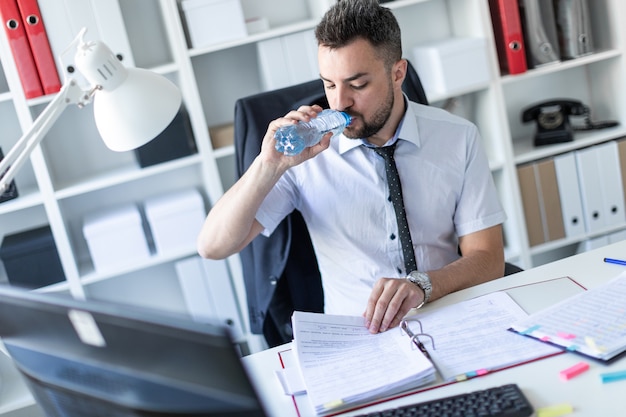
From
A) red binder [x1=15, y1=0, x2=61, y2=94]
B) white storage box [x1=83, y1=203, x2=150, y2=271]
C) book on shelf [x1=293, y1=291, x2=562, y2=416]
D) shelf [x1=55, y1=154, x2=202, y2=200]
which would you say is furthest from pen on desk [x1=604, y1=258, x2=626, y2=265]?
red binder [x1=15, y1=0, x2=61, y2=94]

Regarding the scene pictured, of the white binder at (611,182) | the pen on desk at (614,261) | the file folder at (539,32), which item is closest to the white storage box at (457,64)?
the file folder at (539,32)

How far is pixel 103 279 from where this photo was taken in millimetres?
2938

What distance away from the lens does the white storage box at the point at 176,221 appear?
274cm

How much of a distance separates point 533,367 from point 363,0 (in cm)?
100

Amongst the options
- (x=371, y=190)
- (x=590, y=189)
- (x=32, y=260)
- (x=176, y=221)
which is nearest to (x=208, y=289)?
(x=176, y=221)

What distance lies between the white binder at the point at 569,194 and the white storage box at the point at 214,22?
1387 mm

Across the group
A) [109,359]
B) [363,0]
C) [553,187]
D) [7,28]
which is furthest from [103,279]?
[109,359]

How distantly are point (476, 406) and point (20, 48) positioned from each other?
6.64 ft

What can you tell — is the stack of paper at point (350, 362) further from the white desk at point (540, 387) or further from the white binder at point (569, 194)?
the white binder at point (569, 194)

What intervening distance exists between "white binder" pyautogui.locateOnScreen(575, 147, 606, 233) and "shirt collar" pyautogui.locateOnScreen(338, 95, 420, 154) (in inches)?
54.0

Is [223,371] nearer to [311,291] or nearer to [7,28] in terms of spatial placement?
[311,291]

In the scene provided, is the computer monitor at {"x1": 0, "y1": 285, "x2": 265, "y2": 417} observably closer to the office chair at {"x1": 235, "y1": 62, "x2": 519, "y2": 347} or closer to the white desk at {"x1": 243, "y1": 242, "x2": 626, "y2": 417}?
the white desk at {"x1": 243, "y1": 242, "x2": 626, "y2": 417}

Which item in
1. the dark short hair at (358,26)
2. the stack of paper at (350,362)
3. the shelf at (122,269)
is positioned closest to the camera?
the stack of paper at (350,362)

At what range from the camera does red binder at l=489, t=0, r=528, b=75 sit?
9.36ft
